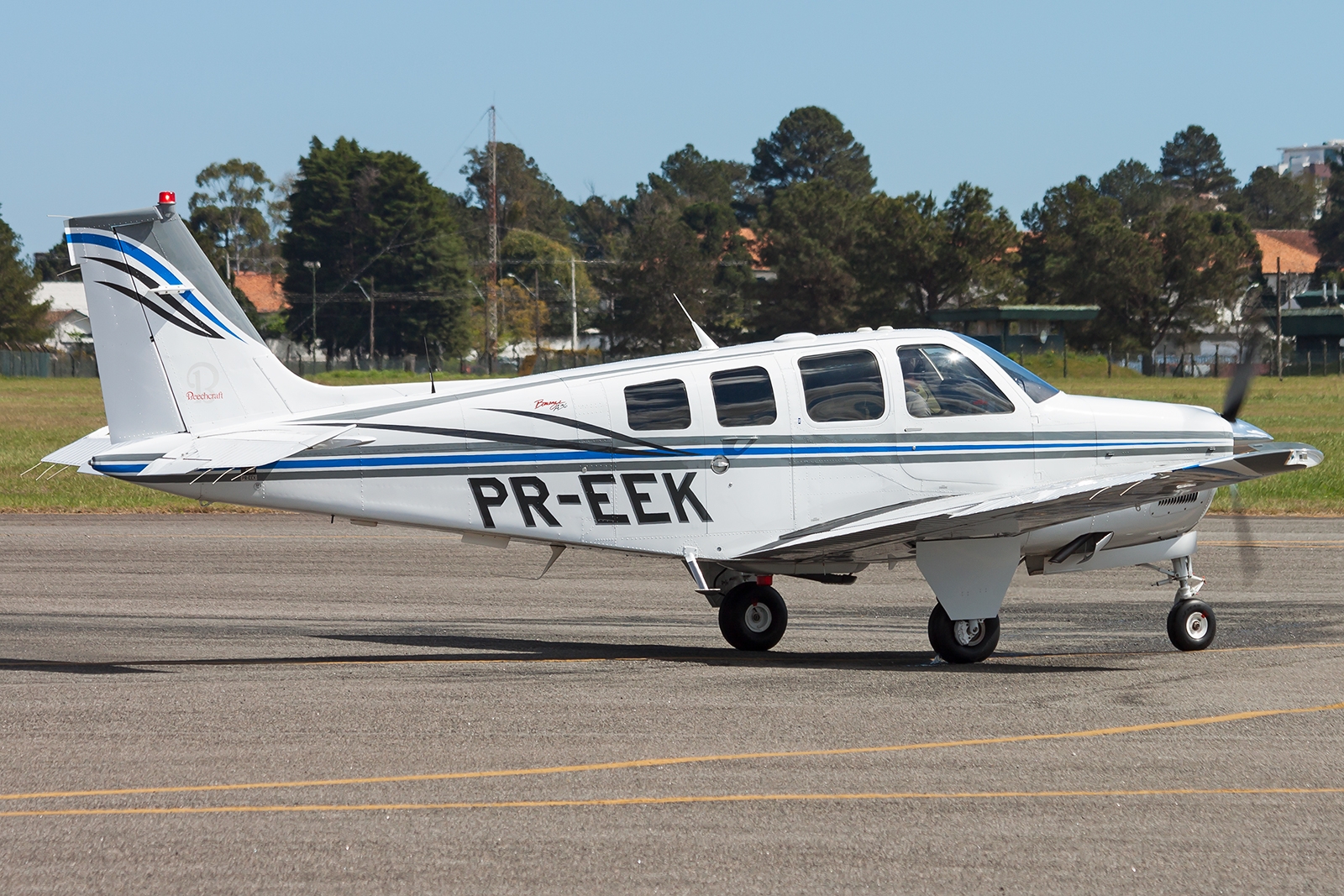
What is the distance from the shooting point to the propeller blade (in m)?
10.8

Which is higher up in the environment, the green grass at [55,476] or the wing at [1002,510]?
the wing at [1002,510]

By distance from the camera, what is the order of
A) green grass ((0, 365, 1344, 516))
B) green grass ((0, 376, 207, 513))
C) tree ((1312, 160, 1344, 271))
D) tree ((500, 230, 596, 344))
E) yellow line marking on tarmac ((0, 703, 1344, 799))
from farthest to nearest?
tree ((1312, 160, 1344, 271)), tree ((500, 230, 596, 344)), green grass ((0, 365, 1344, 516)), green grass ((0, 376, 207, 513)), yellow line marking on tarmac ((0, 703, 1344, 799))

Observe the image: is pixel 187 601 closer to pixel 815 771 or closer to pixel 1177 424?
pixel 815 771

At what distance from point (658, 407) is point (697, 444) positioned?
0.42m

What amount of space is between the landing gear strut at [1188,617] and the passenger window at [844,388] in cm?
281

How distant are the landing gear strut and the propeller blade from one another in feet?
4.08

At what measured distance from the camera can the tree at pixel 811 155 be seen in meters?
178


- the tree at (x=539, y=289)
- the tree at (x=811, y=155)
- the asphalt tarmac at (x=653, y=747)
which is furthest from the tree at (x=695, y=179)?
the asphalt tarmac at (x=653, y=747)

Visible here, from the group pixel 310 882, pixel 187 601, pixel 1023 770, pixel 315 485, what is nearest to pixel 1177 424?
pixel 1023 770

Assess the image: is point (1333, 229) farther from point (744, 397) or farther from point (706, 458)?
point (706, 458)

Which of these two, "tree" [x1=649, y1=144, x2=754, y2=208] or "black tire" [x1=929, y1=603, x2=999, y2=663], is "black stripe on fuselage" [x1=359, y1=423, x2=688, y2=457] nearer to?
"black tire" [x1=929, y1=603, x2=999, y2=663]

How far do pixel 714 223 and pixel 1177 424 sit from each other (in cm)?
12874

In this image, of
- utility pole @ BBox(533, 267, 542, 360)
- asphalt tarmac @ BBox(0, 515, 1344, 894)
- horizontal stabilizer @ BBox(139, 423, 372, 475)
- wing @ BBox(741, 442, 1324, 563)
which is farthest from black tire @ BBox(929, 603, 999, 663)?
utility pole @ BBox(533, 267, 542, 360)

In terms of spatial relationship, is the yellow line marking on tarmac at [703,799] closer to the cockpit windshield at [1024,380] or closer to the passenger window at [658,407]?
the passenger window at [658,407]
